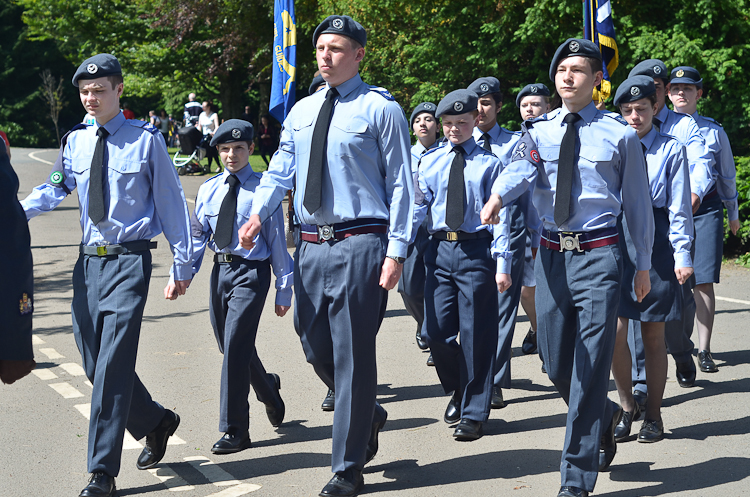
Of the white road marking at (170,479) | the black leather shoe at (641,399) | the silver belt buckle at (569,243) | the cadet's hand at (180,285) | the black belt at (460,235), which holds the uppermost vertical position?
the silver belt buckle at (569,243)

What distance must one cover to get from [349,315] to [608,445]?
1620 millimetres

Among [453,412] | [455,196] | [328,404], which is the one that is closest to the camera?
[455,196]

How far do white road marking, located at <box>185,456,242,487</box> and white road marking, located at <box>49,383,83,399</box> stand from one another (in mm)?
1694

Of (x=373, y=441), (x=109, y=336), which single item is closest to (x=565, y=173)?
(x=373, y=441)

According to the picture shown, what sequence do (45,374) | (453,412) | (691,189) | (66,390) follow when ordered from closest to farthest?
(453,412)
(66,390)
(691,189)
(45,374)

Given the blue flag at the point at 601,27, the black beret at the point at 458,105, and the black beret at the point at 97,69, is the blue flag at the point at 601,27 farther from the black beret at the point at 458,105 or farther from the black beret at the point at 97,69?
the black beret at the point at 97,69

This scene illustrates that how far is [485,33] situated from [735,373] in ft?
30.9

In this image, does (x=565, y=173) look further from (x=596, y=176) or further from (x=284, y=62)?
(x=284, y=62)

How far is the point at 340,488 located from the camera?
14.5ft

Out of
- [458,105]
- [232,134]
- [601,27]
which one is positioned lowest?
[232,134]

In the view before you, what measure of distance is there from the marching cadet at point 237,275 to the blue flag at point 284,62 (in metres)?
4.10

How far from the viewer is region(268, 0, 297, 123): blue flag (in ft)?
31.7

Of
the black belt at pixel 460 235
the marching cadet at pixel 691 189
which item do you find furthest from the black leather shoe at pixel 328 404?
the marching cadet at pixel 691 189

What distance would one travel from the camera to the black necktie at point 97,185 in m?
4.52
